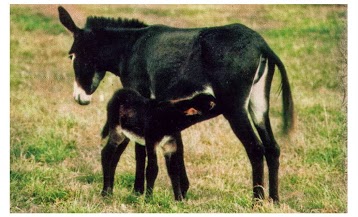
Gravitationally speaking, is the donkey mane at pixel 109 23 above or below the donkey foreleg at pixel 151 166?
above

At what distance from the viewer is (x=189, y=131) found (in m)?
7.14

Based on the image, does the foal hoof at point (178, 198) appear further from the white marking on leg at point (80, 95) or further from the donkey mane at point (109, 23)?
the donkey mane at point (109, 23)

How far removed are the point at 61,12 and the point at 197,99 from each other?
6.31ft

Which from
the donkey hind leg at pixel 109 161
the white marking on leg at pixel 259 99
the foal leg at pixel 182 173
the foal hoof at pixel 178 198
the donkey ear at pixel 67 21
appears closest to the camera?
the white marking on leg at pixel 259 99

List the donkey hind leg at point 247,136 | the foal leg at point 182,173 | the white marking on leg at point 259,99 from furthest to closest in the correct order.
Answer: the foal leg at point 182,173 → the white marking on leg at point 259,99 → the donkey hind leg at point 247,136

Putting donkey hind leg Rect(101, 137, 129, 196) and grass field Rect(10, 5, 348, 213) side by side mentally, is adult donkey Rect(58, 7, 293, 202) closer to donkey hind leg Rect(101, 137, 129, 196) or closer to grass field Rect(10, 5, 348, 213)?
donkey hind leg Rect(101, 137, 129, 196)

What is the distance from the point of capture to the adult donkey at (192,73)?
554cm

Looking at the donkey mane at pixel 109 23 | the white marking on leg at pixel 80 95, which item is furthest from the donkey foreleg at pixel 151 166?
the donkey mane at pixel 109 23

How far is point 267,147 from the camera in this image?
5.78 meters

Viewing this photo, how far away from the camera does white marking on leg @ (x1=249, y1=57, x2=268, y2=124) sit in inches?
222

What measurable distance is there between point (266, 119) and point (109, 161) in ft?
5.43

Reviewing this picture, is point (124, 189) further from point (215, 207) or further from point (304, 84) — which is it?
point (304, 84)

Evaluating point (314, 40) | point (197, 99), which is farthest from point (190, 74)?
point (314, 40)

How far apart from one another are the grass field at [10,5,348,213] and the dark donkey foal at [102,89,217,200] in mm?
546
